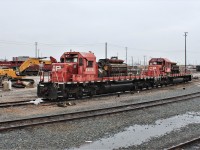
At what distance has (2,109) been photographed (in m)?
15.6

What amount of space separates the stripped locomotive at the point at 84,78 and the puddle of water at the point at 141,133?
8247mm

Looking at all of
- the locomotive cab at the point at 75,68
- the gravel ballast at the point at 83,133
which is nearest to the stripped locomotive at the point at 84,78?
the locomotive cab at the point at 75,68

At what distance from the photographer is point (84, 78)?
2061cm

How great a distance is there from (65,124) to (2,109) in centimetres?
554

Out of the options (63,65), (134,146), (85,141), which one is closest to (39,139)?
(85,141)

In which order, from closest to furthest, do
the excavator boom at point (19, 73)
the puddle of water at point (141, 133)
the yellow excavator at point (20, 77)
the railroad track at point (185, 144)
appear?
the railroad track at point (185, 144)
the puddle of water at point (141, 133)
the yellow excavator at point (20, 77)
the excavator boom at point (19, 73)

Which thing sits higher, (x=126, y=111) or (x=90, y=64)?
(x=90, y=64)

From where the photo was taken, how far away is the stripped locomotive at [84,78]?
19.1 meters

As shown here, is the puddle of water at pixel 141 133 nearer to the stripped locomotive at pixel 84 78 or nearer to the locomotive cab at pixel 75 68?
the stripped locomotive at pixel 84 78

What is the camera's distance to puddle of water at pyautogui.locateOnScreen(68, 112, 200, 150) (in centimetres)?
892

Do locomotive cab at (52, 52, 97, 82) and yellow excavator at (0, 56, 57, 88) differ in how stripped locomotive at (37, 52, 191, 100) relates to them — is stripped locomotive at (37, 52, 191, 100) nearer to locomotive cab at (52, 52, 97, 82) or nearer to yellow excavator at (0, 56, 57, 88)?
locomotive cab at (52, 52, 97, 82)

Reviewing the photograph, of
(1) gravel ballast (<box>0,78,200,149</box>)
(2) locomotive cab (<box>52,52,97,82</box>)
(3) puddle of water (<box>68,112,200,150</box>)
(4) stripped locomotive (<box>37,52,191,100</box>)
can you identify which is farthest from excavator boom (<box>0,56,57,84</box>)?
(3) puddle of water (<box>68,112,200,150</box>)

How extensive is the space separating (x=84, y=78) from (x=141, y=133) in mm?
10659

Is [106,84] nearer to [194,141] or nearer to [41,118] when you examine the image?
[41,118]
